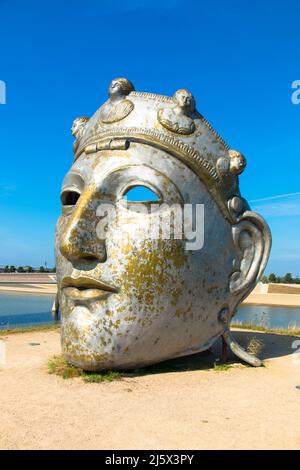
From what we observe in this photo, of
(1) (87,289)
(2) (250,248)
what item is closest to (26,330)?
(1) (87,289)

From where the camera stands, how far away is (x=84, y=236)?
6359mm

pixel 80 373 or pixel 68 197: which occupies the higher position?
pixel 68 197

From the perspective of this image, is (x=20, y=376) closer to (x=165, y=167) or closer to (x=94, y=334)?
(x=94, y=334)

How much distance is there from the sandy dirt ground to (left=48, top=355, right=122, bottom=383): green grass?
0.41 ft

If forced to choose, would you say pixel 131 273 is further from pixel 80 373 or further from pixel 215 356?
pixel 215 356

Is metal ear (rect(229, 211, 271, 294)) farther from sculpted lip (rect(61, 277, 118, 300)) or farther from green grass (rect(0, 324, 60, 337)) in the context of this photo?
green grass (rect(0, 324, 60, 337))

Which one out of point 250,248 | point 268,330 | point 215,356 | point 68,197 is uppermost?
point 68,197

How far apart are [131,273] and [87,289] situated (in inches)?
28.1

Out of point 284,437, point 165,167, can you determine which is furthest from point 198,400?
point 165,167

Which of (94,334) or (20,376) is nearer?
(94,334)

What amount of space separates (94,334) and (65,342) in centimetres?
64
